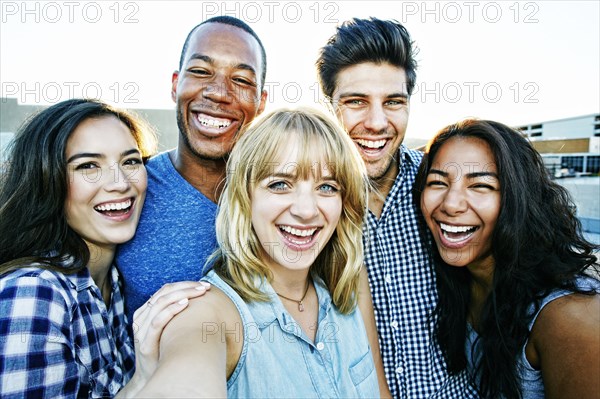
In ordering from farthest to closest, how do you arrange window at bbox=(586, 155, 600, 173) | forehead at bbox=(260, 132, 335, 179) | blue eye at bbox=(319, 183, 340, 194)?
window at bbox=(586, 155, 600, 173) < blue eye at bbox=(319, 183, 340, 194) < forehead at bbox=(260, 132, 335, 179)

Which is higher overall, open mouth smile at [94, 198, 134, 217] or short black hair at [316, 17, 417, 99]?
short black hair at [316, 17, 417, 99]

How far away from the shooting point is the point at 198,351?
126 cm

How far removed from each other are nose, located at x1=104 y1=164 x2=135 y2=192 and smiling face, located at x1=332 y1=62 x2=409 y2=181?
1464mm

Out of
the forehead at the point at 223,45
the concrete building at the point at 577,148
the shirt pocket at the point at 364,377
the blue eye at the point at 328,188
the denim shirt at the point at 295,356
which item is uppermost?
the concrete building at the point at 577,148

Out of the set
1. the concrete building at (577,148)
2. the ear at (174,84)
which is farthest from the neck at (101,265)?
the concrete building at (577,148)

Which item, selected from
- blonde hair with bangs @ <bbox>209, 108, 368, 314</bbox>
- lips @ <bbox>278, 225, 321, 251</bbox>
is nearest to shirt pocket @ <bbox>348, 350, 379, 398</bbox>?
blonde hair with bangs @ <bbox>209, 108, 368, 314</bbox>

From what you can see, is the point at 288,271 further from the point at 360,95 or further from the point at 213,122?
the point at 360,95

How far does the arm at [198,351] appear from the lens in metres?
1.12

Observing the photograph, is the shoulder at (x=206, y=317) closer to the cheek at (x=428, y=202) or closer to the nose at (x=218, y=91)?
the cheek at (x=428, y=202)

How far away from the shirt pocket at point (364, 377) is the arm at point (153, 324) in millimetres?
813

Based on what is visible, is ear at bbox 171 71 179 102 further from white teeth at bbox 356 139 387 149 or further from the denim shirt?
the denim shirt

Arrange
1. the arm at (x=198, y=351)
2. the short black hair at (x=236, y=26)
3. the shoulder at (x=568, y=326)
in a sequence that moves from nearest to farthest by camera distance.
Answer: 1. the arm at (x=198, y=351)
2. the shoulder at (x=568, y=326)
3. the short black hair at (x=236, y=26)

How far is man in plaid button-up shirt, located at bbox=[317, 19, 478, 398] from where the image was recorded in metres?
2.34

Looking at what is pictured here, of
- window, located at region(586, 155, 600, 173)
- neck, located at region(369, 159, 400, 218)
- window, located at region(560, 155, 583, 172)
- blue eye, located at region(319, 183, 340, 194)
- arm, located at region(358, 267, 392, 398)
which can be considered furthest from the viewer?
window, located at region(560, 155, 583, 172)
